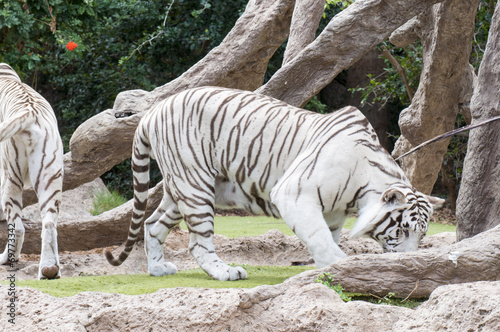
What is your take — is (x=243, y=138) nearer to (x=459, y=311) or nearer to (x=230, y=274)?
(x=230, y=274)

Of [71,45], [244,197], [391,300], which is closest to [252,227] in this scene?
[71,45]

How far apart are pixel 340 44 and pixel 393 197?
→ 1.88m

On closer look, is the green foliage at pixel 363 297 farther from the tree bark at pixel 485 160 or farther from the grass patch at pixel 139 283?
the tree bark at pixel 485 160

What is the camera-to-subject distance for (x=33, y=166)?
468 cm

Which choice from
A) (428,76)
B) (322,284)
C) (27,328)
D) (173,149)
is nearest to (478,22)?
(428,76)

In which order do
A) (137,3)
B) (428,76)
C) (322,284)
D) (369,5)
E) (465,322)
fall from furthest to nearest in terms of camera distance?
(137,3) < (428,76) < (369,5) < (322,284) < (465,322)

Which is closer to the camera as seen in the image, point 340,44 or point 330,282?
point 330,282

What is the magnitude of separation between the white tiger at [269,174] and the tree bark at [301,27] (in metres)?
2.04

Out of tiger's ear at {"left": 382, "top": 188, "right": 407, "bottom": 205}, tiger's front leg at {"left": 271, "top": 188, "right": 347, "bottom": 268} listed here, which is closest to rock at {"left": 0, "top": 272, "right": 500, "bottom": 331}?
tiger's front leg at {"left": 271, "top": 188, "right": 347, "bottom": 268}

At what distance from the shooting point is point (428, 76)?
601cm

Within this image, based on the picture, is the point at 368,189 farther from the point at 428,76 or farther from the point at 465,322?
the point at 428,76

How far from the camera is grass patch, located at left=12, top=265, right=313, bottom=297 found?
143 inches

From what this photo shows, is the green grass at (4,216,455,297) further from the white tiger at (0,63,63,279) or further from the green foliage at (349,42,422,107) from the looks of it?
the green foliage at (349,42,422,107)

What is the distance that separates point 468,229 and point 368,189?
819mm
